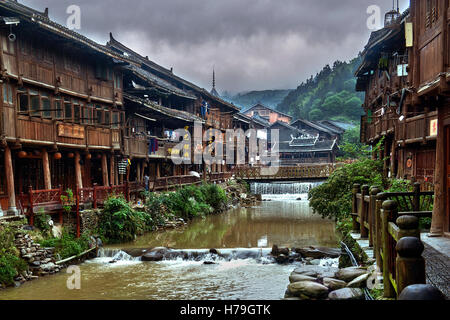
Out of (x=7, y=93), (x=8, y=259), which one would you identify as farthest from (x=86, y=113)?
(x=8, y=259)

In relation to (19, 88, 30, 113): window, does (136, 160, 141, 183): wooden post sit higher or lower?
lower

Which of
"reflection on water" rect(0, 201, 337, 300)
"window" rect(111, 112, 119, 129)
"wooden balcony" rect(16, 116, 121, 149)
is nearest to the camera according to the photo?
"reflection on water" rect(0, 201, 337, 300)

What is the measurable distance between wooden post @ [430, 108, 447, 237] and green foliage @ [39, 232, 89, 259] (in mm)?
12568

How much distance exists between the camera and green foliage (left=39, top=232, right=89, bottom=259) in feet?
48.1

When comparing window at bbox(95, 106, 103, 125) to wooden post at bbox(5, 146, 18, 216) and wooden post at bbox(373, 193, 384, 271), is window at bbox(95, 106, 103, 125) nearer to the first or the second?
wooden post at bbox(5, 146, 18, 216)

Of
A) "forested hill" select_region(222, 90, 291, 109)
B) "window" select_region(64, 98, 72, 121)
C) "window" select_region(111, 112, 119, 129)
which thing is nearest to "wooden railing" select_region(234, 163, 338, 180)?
"window" select_region(111, 112, 119, 129)

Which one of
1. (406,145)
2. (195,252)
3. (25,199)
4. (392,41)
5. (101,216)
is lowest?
(195,252)

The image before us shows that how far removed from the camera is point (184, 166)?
1400 inches

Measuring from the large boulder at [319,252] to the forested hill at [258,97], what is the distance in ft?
474

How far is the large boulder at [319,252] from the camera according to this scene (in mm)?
14969

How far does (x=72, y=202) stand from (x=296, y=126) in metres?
52.5

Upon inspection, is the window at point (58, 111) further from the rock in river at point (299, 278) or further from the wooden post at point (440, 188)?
the wooden post at point (440, 188)

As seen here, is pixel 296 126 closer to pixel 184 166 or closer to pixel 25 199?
pixel 184 166
